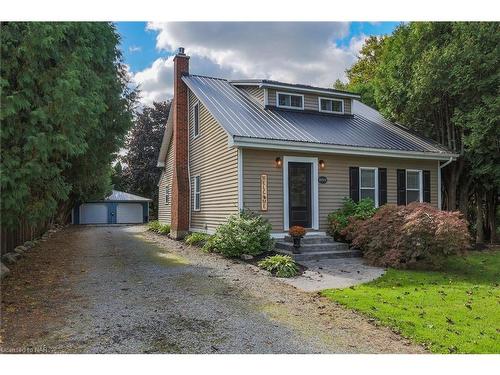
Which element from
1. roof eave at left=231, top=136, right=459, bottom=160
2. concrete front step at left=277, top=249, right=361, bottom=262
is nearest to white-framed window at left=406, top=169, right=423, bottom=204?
roof eave at left=231, top=136, right=459, bottom=160

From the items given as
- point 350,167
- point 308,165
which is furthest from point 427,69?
point 308,165

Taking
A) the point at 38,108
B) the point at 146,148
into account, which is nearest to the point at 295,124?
the point at 38,108

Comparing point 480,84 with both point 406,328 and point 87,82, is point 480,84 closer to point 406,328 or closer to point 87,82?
point 406,328

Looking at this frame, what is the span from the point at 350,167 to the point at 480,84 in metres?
4.82

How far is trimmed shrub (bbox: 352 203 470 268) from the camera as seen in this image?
29.4 ft

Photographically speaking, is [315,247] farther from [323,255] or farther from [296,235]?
[296,235]

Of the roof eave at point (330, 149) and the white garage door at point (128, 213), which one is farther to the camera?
the white garage door at point (128, 213)

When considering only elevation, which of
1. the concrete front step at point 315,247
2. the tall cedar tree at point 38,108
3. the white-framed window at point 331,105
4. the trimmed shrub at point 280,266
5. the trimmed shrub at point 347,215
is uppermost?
the white-framed window at point 331,105

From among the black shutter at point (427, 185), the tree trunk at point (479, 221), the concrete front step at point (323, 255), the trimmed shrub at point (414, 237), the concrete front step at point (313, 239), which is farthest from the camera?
the tree trunk at point (479, 221)

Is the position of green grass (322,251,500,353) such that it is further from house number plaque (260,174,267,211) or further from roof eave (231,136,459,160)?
roof eave (231,136,459,160)

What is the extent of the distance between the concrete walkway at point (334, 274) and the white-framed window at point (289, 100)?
250 inches

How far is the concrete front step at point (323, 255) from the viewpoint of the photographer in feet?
32.1

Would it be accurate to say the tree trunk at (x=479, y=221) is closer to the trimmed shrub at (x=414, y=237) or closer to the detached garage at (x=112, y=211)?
the trimmed shrub at (x=414, y=237)

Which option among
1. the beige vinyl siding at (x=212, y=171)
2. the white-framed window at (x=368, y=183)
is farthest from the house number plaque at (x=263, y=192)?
the white-framed window at (x=368, y=183)
